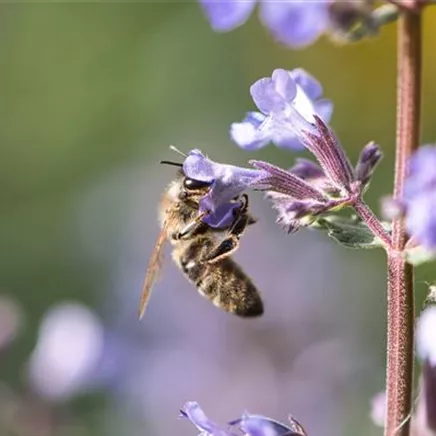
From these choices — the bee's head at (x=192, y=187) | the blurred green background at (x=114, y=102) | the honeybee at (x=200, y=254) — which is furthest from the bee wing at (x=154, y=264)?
the blurred green background at (x=114, y=102)

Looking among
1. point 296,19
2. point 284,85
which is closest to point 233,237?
point 284,85

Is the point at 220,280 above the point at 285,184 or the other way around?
the other way around

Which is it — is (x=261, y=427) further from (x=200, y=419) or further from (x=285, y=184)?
(x=285, y=184)

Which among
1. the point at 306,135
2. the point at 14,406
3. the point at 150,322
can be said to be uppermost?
the point at 306,135

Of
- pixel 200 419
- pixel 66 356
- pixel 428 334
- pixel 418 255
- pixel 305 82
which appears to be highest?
pixel 305 82

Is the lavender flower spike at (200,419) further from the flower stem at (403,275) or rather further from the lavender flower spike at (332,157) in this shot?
the lavender flower spike at (332,157)

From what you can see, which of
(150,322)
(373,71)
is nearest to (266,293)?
(150,322)

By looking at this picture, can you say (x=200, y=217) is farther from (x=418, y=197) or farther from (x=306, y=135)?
(x=418, y=197)
